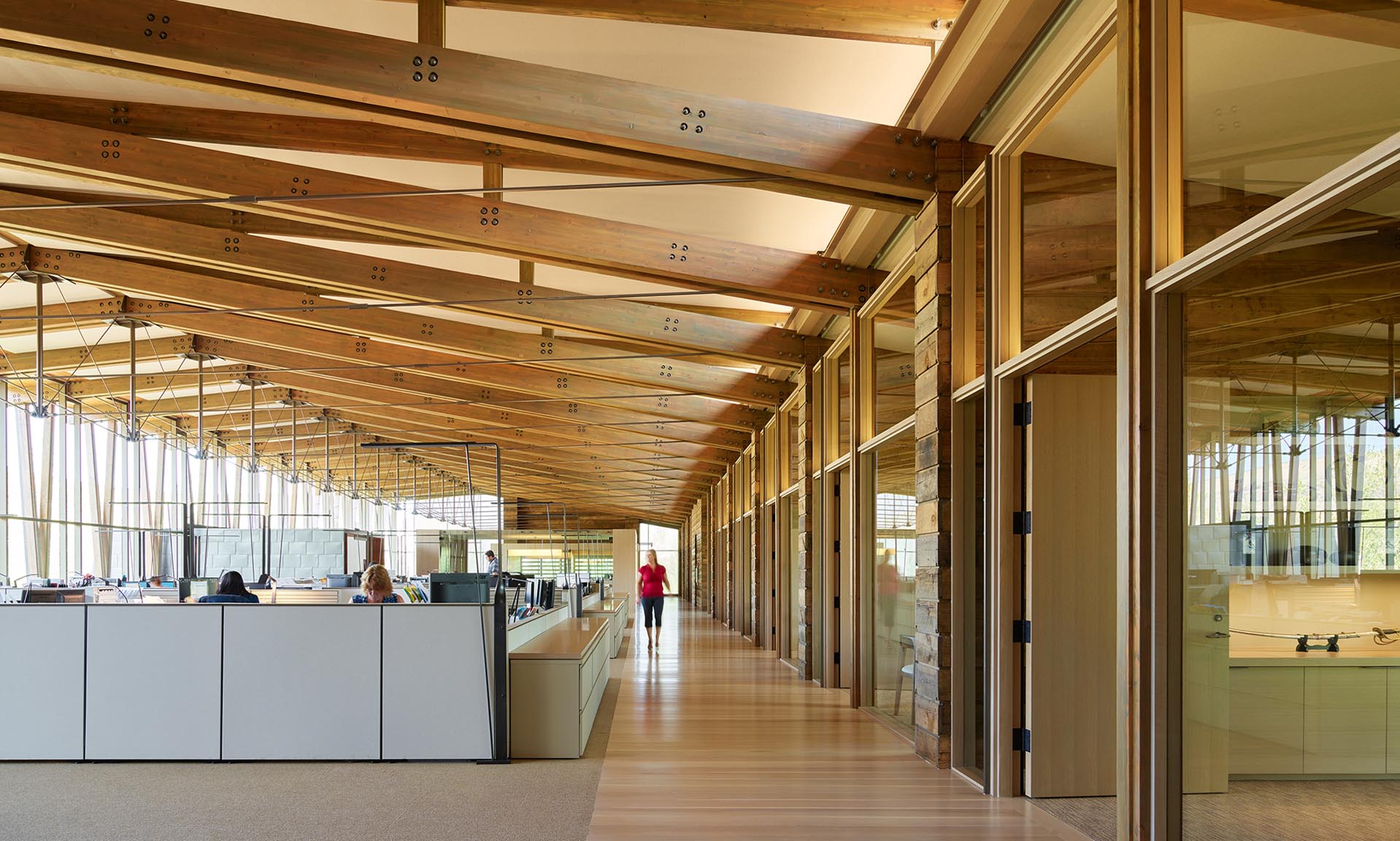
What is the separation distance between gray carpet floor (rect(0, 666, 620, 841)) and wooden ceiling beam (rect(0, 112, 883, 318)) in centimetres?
340

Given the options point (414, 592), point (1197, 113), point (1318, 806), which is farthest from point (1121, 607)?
point (414, 592)

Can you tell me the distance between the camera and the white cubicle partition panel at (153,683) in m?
6.49

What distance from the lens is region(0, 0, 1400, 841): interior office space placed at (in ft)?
9.99

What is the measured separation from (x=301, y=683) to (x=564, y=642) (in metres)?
1.80

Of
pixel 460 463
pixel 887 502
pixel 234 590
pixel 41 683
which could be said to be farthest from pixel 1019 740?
pixel 460 463

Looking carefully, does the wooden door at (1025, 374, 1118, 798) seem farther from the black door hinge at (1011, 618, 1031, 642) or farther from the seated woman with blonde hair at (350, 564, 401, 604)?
the seated woman with blonde hair at (350, 564, 401, 604)

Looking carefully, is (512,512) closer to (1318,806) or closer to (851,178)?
(851,178)

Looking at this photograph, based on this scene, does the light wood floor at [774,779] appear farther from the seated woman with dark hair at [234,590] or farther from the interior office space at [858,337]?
the seated woman with dark hair at [234,590]

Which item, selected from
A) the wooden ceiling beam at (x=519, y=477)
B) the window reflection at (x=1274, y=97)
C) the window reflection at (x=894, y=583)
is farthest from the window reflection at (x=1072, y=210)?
the wooden ceiling beam at (x=519, y=477)

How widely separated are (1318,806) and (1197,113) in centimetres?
200

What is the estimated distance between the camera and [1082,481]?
208 inches

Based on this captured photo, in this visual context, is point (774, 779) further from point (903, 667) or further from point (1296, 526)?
point (1296, 526)

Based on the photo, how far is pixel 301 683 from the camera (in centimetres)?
654

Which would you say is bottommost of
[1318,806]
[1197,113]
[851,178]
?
[1318,806]
